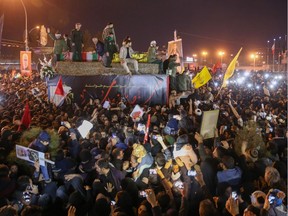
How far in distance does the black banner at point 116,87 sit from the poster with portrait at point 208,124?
23.6ft

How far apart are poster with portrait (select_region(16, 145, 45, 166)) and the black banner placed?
377 inches

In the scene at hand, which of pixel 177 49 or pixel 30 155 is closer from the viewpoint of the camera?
pixel 30 155

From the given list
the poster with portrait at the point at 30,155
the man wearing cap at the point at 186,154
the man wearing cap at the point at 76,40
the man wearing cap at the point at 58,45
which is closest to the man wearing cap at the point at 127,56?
the man wearing cap at the point at 76,40

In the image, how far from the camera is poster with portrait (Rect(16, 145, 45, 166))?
5020 millimetres

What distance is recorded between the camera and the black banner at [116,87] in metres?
14.9

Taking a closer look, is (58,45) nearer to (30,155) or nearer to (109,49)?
(109,49)

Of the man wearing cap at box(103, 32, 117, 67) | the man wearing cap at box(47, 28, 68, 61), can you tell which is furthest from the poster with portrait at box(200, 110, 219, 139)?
the man wearing cap at box(47, 28, 68, 61)

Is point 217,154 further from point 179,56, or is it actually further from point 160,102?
point 179,56

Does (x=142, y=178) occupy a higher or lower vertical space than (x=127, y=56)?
lower

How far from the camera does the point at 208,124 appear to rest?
7.95 meters

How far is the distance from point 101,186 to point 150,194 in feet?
3.16

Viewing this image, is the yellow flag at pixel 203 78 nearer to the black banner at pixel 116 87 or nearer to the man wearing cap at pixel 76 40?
the black banner at pixel 116 87

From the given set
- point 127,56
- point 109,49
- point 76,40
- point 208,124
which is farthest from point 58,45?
point 208,124

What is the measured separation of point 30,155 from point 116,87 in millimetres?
9965
